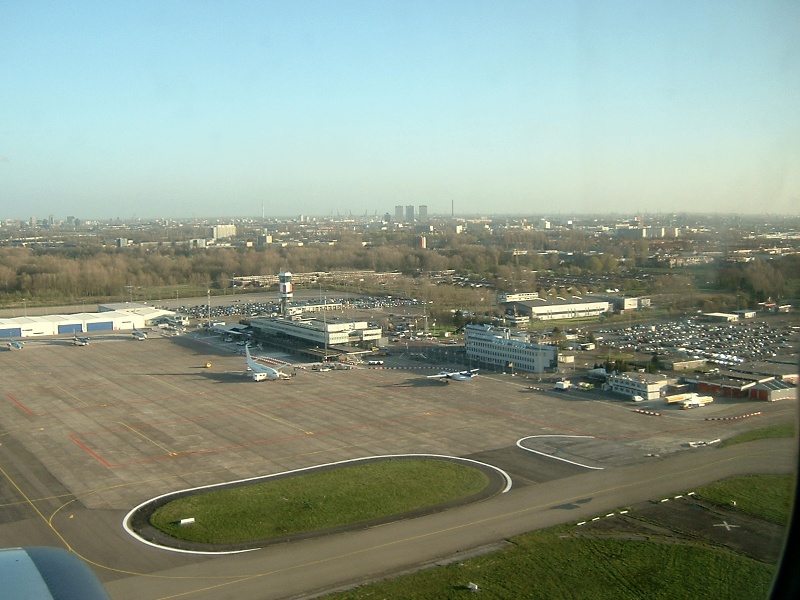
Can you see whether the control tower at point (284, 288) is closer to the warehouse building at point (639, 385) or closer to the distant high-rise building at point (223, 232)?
the warehouse building at point (639, 385)

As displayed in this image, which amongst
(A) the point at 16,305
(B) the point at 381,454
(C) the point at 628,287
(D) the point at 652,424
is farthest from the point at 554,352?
(A) the point at 16,305

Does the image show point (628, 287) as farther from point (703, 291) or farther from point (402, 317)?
point (402, 317)

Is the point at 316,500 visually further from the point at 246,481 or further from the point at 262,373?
the point at 262,373

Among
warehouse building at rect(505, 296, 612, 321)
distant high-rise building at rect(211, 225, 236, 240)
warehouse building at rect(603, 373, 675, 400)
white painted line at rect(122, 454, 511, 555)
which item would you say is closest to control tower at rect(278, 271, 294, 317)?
warehouse building at rect(505, 296, 612, 321)

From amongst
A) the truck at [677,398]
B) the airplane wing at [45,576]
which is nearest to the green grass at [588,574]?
the airplane wing at [45,576]

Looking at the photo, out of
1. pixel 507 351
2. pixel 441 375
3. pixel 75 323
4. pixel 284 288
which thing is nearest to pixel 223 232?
pixel 75 323
